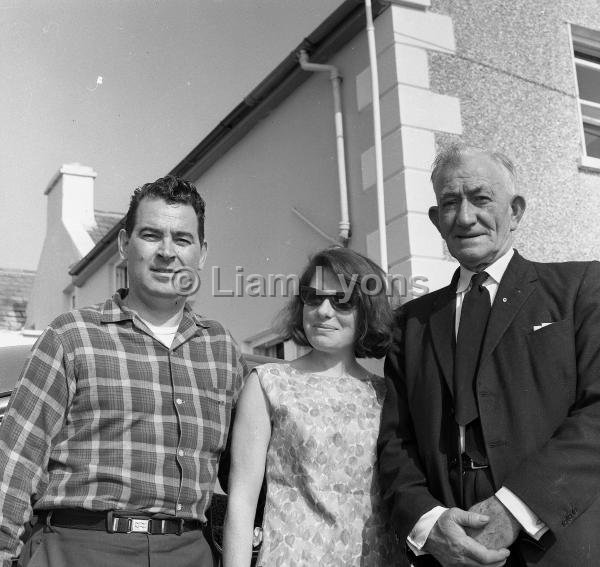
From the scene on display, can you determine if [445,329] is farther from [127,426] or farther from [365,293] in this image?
[127,426]

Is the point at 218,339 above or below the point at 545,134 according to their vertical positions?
below

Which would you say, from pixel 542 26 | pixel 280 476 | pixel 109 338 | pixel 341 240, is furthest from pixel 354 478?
pixel 542 26

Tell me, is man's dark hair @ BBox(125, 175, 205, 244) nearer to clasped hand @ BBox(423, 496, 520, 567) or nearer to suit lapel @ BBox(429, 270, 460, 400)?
suit lapel @ BBox(429, 270, 460, 400)

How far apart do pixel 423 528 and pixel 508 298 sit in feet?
2.69

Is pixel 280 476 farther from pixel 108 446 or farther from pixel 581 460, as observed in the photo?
pixel 581 460

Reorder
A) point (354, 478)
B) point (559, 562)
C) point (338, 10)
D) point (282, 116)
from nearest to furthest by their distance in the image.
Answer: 1. point (559, 562)
2. point (354, 478)
3. point (338, 10)
4. point (282, 116)

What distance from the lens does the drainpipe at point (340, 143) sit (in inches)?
291

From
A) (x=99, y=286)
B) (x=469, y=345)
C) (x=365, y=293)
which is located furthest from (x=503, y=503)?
(x=99, y=286)

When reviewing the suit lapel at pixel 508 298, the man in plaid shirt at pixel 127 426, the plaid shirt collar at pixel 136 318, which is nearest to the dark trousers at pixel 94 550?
the man in plaid shirt at pixel 127 426

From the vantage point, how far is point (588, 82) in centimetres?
821

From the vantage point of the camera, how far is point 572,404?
2.46 meters

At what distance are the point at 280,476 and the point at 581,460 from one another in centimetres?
102

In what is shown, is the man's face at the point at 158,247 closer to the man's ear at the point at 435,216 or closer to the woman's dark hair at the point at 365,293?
the woman's dark hair at the point at 365,293

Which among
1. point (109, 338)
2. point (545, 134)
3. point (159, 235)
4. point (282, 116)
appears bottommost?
point (109, 338)
